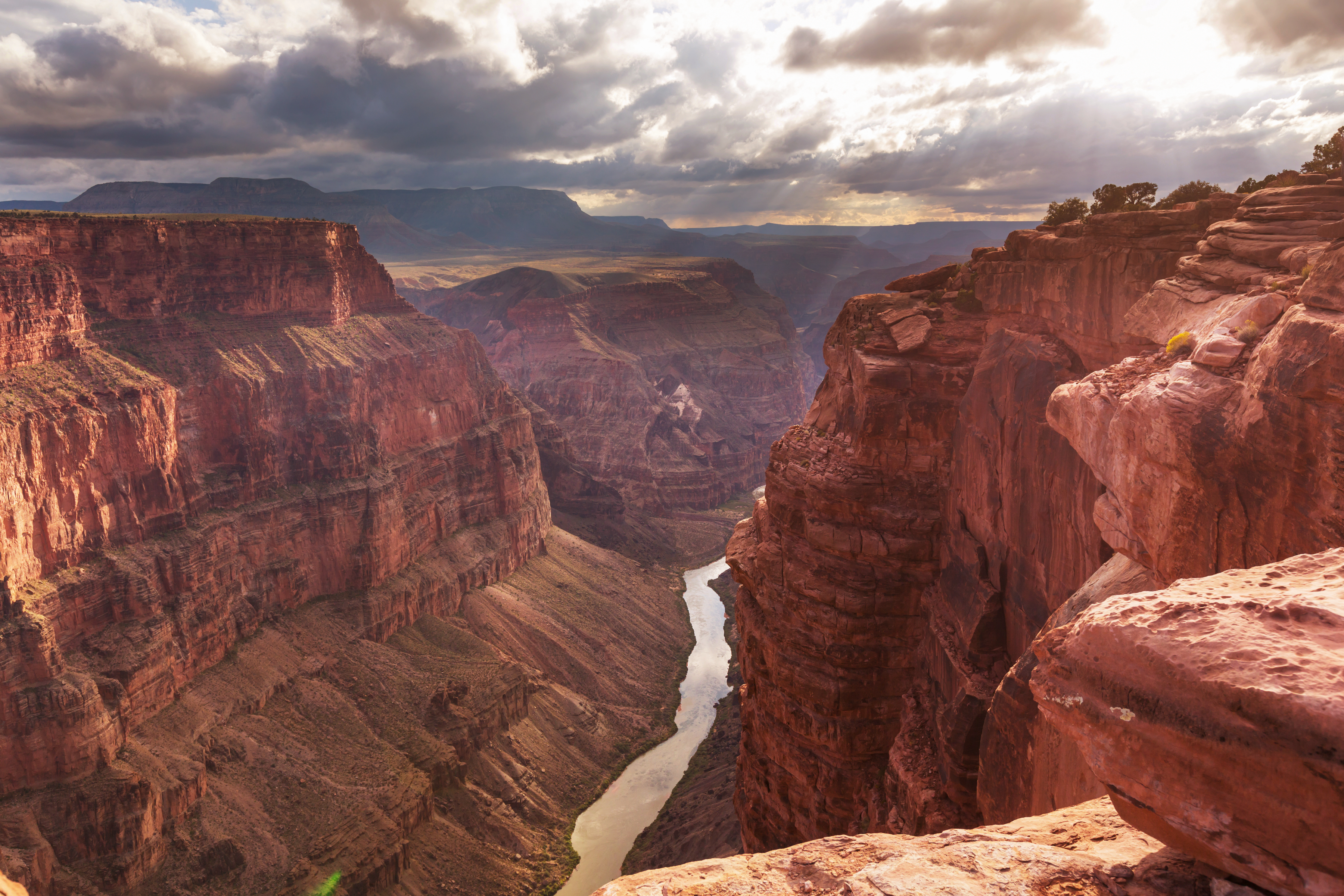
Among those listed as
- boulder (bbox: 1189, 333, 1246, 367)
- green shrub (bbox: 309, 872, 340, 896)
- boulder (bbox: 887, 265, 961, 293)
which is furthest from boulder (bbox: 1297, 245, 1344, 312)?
green shrub (bbox: 309, 872, 340, 896)

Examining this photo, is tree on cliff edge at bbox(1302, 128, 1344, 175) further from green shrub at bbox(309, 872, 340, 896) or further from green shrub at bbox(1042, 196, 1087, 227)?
green shrub at bbox(309, 872, 340, 896)

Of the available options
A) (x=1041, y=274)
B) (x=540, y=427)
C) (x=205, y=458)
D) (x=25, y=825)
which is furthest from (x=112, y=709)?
(x=540, y=427)

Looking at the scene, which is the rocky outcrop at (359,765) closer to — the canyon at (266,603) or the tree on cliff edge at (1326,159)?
the canyon at (266,603)

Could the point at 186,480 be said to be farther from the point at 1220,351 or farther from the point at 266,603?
the point at 1220,351

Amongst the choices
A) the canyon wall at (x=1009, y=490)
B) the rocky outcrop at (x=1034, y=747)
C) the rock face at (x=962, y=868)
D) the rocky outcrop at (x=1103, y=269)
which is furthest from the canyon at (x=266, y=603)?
the rocky outcrop at (x=1103, y=269)

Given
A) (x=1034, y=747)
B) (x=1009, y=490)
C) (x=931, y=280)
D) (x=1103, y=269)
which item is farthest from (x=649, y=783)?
(x=1103, y=269)

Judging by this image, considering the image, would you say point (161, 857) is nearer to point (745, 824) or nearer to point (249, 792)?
point (249, 792)
